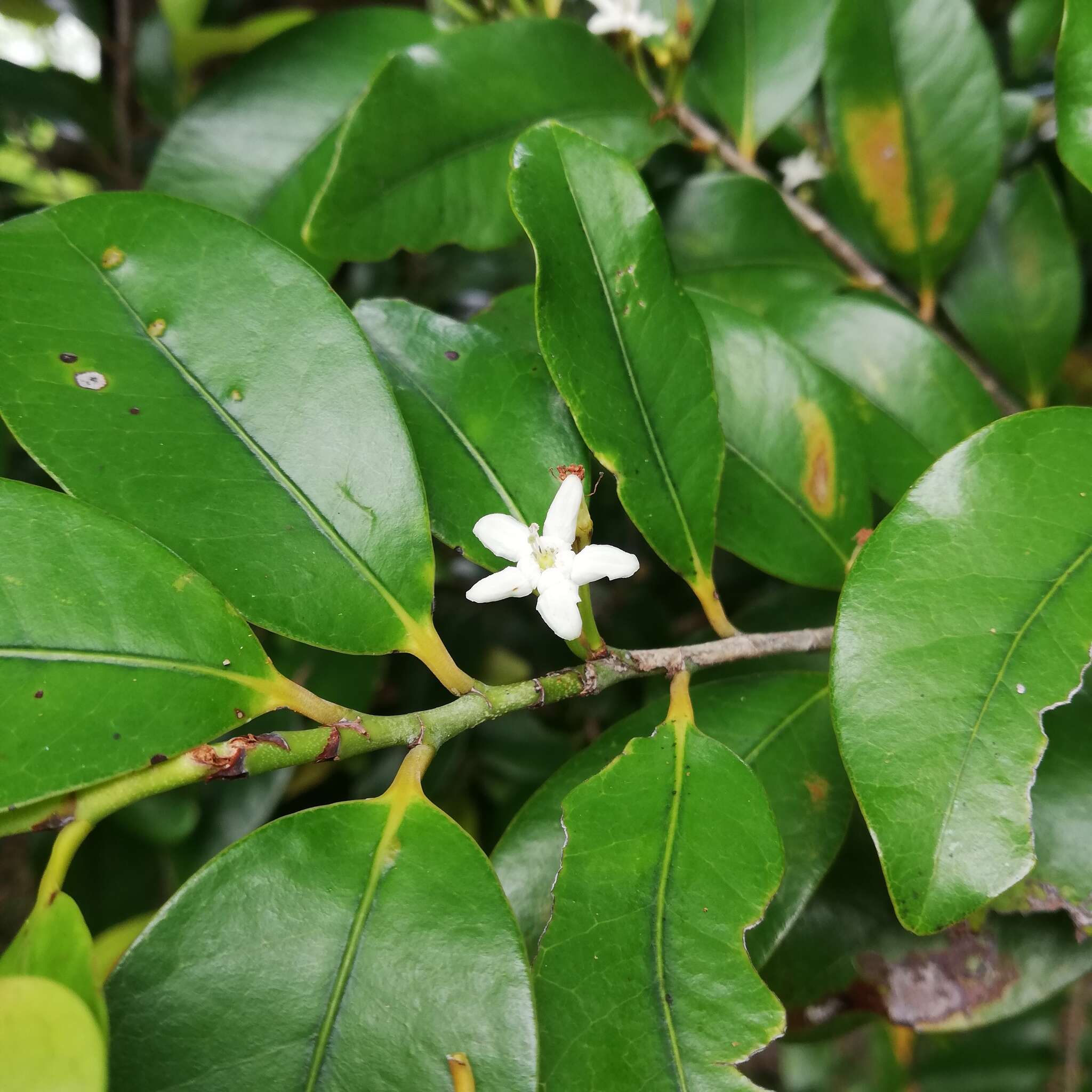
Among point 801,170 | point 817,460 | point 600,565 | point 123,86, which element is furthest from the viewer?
point 123,86

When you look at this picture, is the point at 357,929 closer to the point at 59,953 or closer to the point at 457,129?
the point at 59,953

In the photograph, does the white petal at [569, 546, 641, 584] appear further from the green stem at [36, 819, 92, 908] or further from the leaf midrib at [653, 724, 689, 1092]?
the green stem at [36, 819, 92, 908]

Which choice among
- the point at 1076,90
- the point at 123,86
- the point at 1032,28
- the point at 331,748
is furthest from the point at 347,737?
the point at 123,86

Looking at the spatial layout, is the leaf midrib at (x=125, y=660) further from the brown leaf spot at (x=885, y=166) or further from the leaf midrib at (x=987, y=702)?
the brown leaf spot at (x=885, y=166)

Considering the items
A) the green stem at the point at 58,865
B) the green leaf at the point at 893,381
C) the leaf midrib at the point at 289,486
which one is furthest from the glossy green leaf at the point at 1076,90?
the green stem at the point at 58,865

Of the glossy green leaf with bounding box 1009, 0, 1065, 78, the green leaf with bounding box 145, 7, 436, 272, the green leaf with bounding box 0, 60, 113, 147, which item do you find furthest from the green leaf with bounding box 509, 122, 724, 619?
the green leaf with bounding box 0, 60, 113, 147
